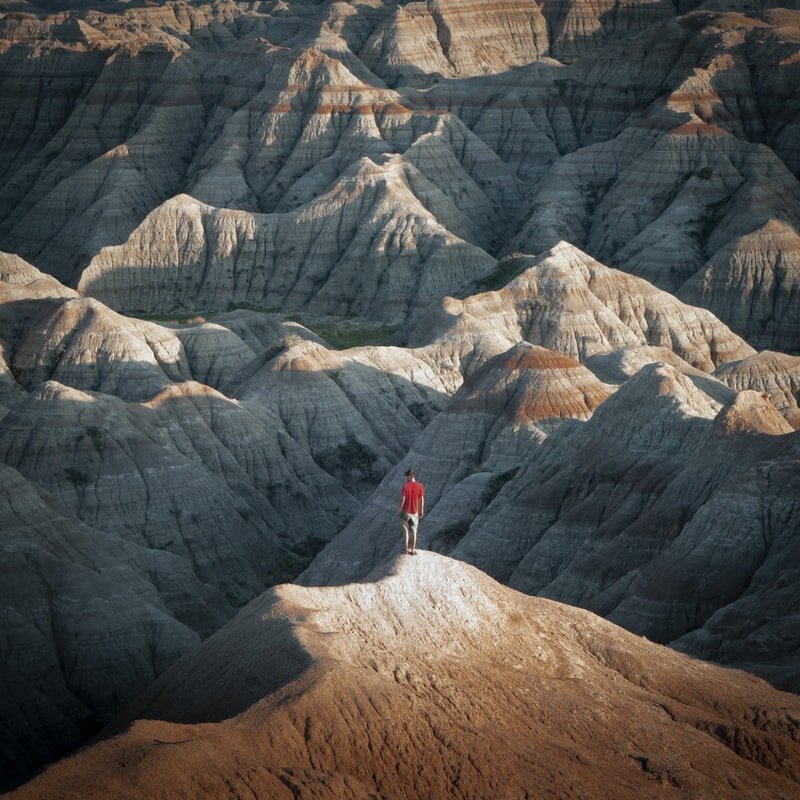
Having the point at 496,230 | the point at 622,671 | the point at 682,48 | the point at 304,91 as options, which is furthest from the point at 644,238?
the point at 622,671

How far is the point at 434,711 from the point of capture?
39781mm

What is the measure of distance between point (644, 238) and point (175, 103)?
49863 mm

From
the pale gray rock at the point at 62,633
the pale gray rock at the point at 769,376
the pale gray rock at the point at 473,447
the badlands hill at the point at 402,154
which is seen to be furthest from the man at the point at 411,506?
the badlands hill at the point at 402,154

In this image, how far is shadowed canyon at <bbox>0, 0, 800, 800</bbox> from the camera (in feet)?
134

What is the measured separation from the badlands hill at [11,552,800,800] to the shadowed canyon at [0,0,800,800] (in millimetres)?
95

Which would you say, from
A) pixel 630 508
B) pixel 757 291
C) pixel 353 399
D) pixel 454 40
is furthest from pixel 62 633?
pixel 454 40

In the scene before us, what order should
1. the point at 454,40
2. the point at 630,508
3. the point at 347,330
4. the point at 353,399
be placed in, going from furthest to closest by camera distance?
the point at 454,40, the point at 347,330, the point at 353,399, the point at 630,508

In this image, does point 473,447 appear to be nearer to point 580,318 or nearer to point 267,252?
point 580,318

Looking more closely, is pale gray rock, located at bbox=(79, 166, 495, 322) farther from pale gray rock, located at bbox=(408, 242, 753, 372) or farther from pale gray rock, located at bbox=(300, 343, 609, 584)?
pale gray rock, located at bbox=(300, 343, 609, 584)

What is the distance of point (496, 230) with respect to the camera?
141250 mm

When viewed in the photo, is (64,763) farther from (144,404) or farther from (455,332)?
(455,332)

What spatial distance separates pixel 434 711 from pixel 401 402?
52885mm

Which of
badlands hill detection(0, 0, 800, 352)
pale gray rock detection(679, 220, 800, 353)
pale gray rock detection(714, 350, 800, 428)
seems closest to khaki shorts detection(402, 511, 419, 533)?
pale gray rock detection(714, 350, 800, 428)

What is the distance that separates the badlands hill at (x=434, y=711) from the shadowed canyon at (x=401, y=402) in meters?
0.10
